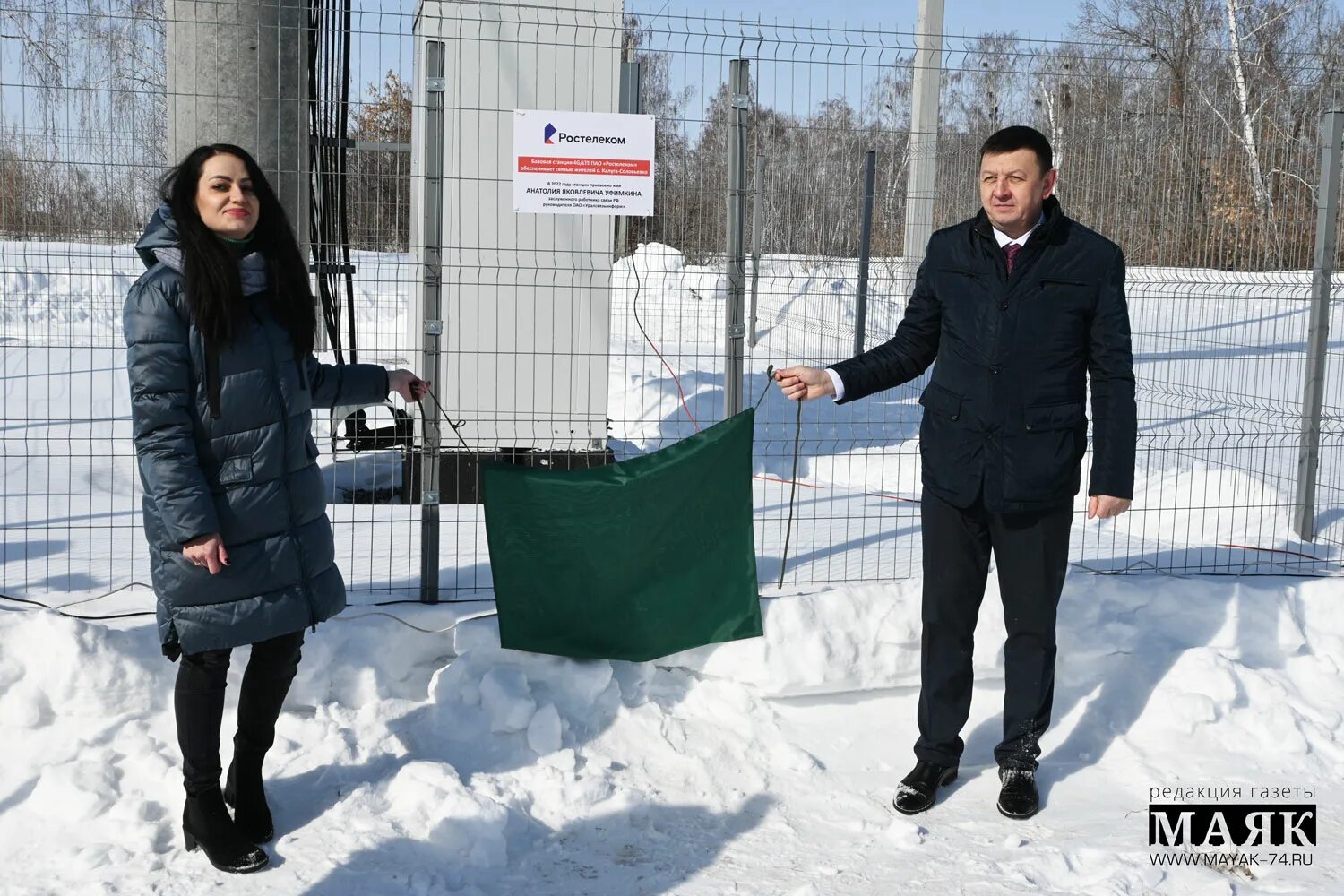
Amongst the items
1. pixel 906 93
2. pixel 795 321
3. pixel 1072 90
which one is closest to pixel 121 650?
pixel 906 93

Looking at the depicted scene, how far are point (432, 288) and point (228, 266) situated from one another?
1.58 metres

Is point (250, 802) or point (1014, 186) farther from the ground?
point (1014, 186)

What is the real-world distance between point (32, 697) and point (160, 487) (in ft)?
4.46

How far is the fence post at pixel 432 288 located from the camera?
16.1ft

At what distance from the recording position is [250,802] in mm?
3859

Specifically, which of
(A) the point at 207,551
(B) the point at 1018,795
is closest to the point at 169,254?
(A) the point at 207,551

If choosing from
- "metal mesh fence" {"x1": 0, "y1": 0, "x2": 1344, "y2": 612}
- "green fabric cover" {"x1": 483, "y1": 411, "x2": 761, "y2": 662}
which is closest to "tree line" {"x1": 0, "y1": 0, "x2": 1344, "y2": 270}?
"metal mesh fence" {"x1": 0, "y1": 0, "x2": 1344, "y2": 612}

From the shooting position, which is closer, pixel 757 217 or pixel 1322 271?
pixel 1322 271

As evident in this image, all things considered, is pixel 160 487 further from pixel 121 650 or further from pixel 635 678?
pixel 635 678

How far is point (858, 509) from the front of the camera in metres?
7.17

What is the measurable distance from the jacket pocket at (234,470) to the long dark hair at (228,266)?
325 millimetres

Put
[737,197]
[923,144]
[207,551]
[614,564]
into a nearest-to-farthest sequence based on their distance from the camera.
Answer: [207,551] → [614,564] → [737,197] → [923,144]

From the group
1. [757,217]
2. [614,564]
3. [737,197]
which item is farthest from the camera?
[757,217]

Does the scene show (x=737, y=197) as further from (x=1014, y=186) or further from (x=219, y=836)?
(x=219, y=836)
